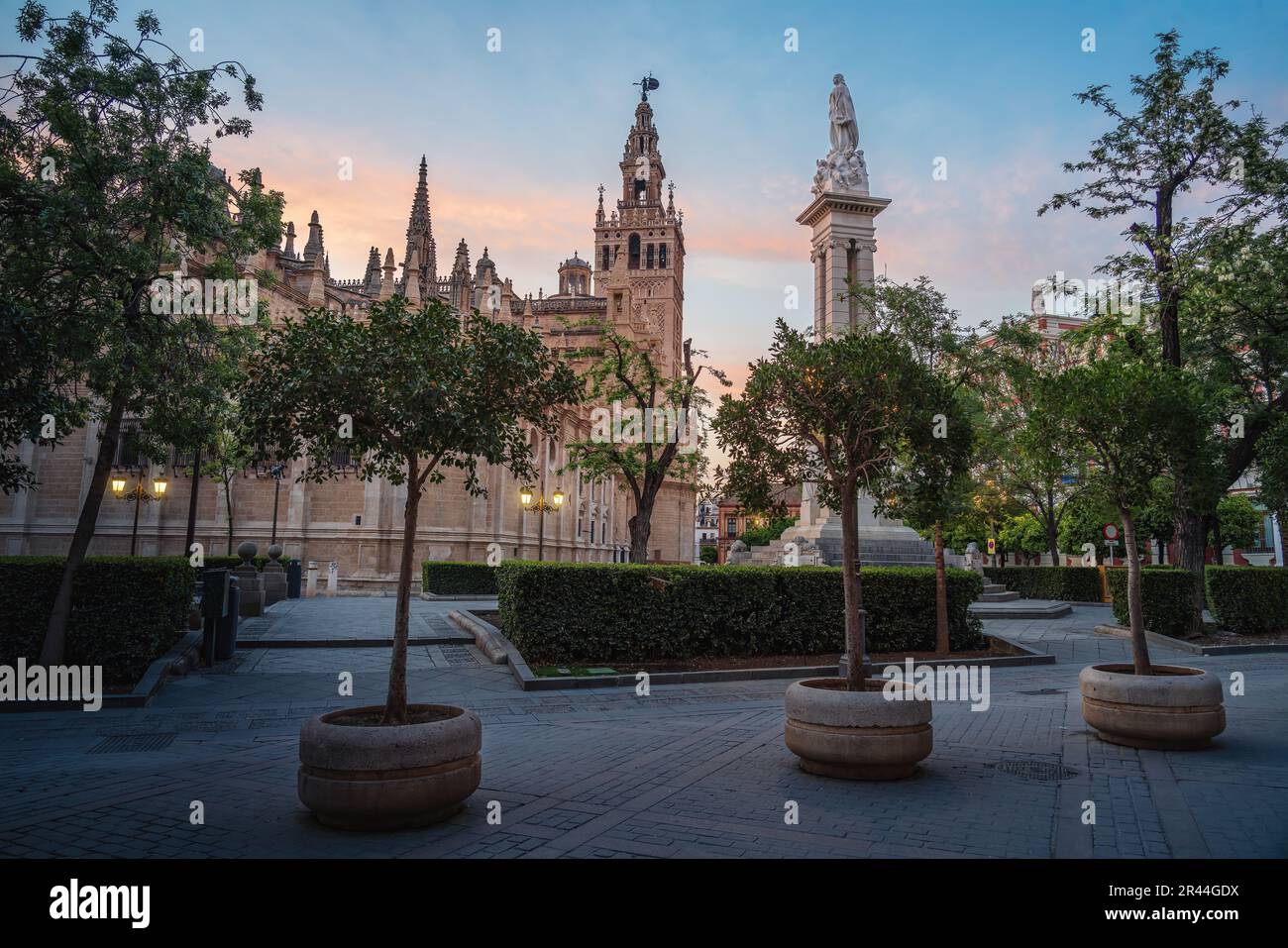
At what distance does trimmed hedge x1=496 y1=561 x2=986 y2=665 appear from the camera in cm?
1452

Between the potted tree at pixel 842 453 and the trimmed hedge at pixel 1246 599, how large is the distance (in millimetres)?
15354

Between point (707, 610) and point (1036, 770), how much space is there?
26.1 ft

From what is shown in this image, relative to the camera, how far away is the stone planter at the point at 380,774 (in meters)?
5.75

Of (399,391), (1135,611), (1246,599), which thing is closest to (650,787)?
(399,391)

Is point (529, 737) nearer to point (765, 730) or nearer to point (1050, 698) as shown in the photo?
point (765, 730)

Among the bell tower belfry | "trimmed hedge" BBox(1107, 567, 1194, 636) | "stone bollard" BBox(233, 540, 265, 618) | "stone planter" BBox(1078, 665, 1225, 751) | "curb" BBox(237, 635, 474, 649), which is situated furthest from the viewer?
the bell tower belfry

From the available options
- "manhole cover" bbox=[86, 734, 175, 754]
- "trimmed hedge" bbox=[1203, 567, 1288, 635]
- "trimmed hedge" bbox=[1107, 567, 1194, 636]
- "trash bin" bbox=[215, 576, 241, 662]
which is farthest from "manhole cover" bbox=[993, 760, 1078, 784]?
"trimmed hedge" bbox=[1203, 567, 1288, 635]

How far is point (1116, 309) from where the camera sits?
21984 mm

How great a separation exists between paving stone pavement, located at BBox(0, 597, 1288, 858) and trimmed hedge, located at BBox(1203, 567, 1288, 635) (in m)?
8.42

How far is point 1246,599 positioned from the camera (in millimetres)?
19922

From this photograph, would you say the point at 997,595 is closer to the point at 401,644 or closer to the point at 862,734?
the point at 862,734

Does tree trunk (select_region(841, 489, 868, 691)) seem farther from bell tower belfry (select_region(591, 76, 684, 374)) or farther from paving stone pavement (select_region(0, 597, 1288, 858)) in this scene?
bell tower belfry (select_region(591, 76, 684, 374))
